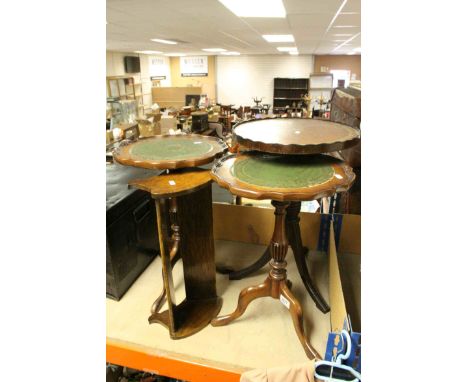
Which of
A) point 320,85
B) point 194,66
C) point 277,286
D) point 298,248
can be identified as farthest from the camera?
point 194,66

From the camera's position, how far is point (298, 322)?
0.83 m

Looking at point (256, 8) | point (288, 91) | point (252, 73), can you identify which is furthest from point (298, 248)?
point (252, 73)

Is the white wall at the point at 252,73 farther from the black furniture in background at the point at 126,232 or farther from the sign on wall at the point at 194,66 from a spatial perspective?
the black furniture in background at the point at 126,232

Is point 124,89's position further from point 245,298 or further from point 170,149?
point 245,298

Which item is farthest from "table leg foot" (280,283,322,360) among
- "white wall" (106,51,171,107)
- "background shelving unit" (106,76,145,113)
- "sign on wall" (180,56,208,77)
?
"sign on wall" (180,56,208,77)

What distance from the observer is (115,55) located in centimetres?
736

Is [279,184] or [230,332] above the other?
[279,184]

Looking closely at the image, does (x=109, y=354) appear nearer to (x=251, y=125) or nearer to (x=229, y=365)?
(x=229, y=365)

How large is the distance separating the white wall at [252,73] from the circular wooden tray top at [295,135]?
29.8ft

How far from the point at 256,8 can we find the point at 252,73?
25.4 feet

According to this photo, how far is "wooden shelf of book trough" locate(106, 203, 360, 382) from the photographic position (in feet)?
2.59
